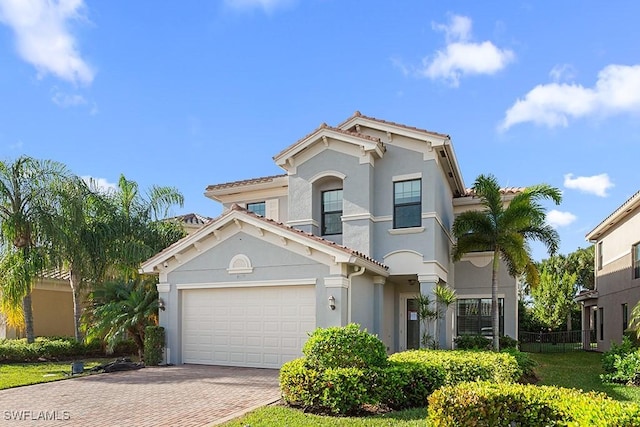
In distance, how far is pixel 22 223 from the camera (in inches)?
729

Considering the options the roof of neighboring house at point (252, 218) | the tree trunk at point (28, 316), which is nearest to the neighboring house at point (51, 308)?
the tree trunk at point (28, 316)

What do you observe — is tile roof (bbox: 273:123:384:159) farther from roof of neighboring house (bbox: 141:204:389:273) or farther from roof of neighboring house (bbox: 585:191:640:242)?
roof of neighboring house (bbox: 585:191:640:242)

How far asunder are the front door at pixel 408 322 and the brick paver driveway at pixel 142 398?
6.79 metres

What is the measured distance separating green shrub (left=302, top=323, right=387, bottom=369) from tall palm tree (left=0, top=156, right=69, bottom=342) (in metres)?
12.4

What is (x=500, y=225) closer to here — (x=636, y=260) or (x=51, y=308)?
(x=636, y=260)

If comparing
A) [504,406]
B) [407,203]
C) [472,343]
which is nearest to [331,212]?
[407,203]

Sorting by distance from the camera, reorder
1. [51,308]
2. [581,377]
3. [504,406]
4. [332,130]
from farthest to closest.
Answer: [51,308] < [332,130] < [581,377] < [504,406]

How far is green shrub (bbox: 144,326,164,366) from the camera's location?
52.9 ft

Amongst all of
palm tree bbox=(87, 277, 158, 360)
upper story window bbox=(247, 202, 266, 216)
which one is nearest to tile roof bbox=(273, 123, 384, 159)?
upper story window bbox=(247, 202, 266, 216)

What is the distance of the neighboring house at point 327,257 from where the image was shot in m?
15.0

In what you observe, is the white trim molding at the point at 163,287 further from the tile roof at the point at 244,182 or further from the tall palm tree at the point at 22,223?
the tile roof at the point at 244,182

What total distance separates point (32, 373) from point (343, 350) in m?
10.1

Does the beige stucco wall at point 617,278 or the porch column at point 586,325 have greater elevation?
the beige stucco wall at point 617,278

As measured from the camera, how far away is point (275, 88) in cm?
1731
